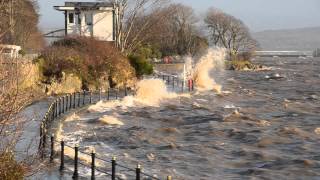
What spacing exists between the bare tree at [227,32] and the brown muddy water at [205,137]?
10074cm

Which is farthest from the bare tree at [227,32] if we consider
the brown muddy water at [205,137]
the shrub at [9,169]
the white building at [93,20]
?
the shrub at [9,169]

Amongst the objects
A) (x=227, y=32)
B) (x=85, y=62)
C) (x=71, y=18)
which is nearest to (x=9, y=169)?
(x=85, y=62)

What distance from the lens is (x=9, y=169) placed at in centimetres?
1277

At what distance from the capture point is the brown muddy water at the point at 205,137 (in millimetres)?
20906

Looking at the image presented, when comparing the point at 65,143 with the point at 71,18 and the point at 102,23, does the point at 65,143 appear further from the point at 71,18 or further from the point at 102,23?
the point at 71,18

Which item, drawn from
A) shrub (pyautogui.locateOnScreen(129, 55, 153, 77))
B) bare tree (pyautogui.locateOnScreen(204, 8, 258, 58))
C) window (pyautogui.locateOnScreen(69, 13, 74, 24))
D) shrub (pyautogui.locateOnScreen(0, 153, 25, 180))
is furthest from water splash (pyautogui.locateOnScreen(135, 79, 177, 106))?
bare tree (pyautogui.locateOnScreen(204, 8, 258, 58))

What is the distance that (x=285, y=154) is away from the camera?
23.7m

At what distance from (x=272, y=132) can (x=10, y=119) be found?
19.6 metres

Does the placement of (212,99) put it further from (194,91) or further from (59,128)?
(59,128)

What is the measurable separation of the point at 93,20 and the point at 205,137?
42.1 metres

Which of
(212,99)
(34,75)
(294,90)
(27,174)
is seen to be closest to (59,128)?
(27,174)

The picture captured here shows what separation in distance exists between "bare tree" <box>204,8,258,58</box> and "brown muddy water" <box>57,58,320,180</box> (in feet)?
331

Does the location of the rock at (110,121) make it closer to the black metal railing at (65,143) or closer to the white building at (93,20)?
the black metal railing at (65,143)

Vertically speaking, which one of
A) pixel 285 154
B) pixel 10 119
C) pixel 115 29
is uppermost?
pixel 115 29
